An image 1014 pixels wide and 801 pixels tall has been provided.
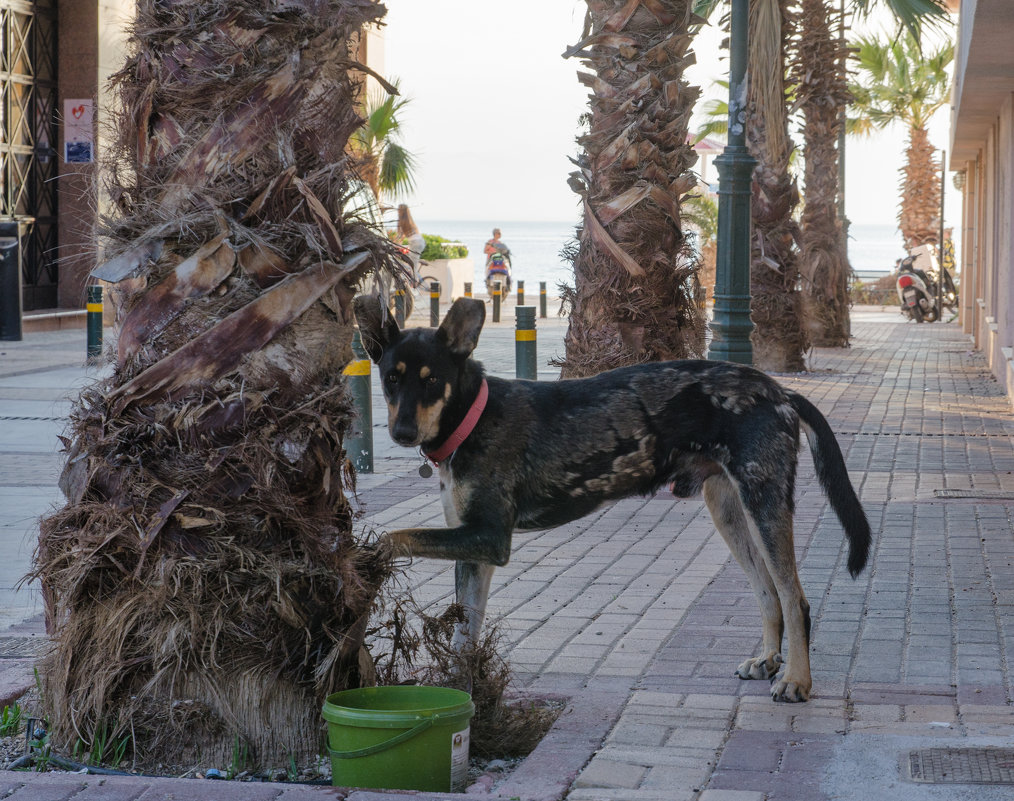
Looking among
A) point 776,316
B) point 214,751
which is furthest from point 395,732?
point 776,316

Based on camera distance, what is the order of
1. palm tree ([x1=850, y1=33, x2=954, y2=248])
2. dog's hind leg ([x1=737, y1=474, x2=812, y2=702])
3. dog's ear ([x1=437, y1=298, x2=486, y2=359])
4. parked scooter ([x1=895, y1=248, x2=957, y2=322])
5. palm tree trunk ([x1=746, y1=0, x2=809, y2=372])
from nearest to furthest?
1. dog's ear ([x1=437, y1=298, x2=486, y2=359])
2. dog's hind leg ([x1=737, y1=474, x2=812, y2=702])
3. palm tree trunk ([x1=746, y1=0, x2=809, y2=372])
4. parked scooter ([x1=895, y1=248, x2=957, y2=322])
5. palm tree ([x1=850, y1=33, x2=954, y2=248])

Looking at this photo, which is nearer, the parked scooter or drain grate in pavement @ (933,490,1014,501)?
drain grate in pavement @ (933,490,1014,501)

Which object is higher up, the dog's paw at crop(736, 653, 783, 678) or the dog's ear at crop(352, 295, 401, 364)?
the dog's ear at crop(352, 295, 401, 364)

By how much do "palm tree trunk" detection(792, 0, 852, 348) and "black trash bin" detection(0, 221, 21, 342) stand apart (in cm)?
1285

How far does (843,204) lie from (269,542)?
2675 cm

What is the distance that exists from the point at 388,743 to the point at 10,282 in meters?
18.6

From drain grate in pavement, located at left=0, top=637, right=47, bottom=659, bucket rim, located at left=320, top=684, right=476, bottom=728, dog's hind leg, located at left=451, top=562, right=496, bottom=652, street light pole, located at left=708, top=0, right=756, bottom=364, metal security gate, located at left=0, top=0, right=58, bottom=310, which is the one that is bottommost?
drain grate in pavement, located at left=0, top=637, right=47, bottom=659

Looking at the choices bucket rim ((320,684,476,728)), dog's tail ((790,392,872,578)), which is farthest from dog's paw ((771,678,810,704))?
bucket rim ((320,684,476,728))

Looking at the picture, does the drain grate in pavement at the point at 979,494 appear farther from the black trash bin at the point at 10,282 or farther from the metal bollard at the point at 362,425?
the black trash bin at the point at 10,282

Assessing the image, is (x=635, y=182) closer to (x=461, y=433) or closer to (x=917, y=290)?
(x=461, y=433)

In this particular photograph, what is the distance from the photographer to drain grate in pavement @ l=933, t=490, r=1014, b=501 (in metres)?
8.86

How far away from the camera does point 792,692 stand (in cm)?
476

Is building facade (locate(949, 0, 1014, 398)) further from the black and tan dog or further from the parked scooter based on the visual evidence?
the black and tan dog

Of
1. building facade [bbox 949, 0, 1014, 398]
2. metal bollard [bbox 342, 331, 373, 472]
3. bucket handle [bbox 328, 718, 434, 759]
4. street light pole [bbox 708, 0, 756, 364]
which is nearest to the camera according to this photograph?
bucket handle [bbox 328, 718, 434, 759]
